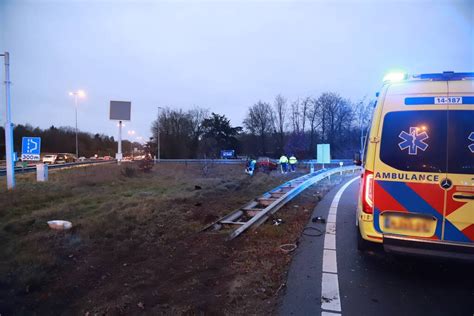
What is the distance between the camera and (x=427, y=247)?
3736 millimetres

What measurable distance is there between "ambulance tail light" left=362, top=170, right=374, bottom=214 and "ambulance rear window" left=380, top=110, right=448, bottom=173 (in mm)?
298

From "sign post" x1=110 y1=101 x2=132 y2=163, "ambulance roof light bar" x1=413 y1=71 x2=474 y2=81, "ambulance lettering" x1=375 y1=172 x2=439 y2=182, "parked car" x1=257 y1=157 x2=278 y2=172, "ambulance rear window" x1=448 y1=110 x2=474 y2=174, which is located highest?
"sign post" x1=110 y1=101 x2=132 y2=163

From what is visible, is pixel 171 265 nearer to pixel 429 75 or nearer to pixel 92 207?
pixel 429 75

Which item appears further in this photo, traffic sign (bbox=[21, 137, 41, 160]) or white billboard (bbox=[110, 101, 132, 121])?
white billboard (bbox=[110, 101, 132, 121])

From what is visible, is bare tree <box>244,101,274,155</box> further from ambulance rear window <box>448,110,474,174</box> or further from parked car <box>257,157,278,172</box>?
ambulance rear window <box>448,110,474,174</box>

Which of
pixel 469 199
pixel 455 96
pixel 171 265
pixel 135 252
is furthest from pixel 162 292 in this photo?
pixel 455 96

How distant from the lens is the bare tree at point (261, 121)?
7906cm

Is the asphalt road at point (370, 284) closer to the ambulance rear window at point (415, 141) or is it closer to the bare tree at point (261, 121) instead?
the ambulance rear window at point (415, 141)

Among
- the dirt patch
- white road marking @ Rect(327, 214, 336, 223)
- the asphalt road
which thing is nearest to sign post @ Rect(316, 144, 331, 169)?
the dirt patch

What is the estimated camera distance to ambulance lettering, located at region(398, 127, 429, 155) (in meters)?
3.83

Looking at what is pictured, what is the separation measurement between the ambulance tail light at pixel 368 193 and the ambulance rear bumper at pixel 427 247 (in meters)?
0.39

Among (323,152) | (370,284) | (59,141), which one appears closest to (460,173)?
(370,284)

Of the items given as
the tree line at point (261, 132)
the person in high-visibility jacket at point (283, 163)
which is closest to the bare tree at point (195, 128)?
the tree line at point (261, 132)

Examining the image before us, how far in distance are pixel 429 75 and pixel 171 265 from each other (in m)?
4.50
